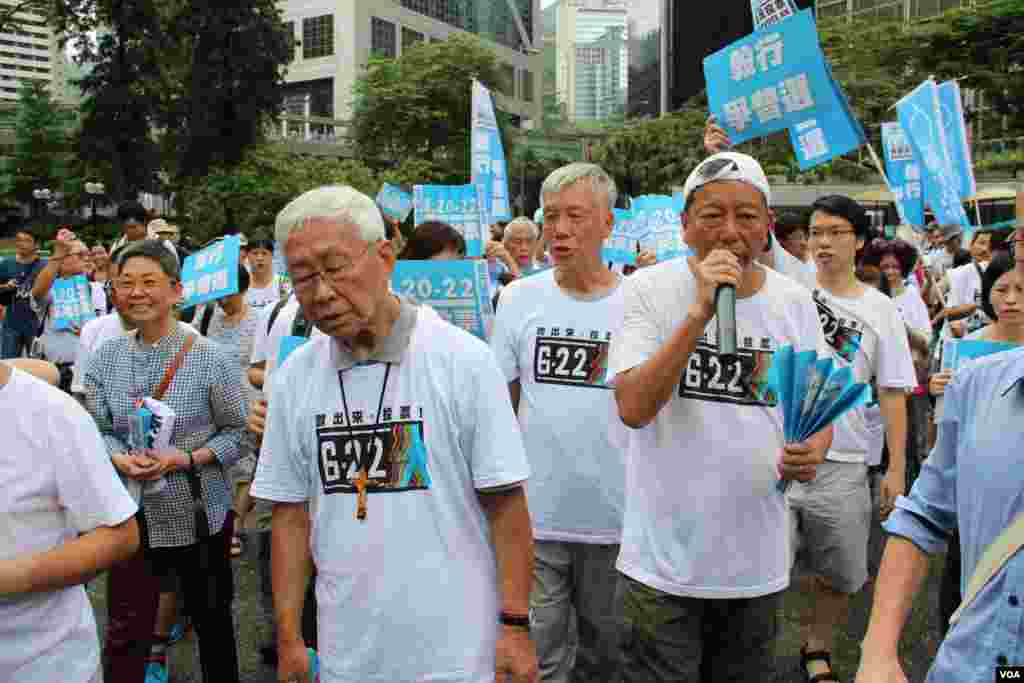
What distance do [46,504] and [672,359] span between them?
1496 mm

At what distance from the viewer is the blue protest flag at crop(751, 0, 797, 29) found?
5660 mm

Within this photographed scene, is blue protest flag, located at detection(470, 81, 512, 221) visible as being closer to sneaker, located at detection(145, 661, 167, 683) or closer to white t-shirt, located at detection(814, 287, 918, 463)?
white t-shirt, located at detection(814, 287, 918, 463)

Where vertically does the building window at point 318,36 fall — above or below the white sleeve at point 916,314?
above

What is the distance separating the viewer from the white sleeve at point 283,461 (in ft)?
8.25

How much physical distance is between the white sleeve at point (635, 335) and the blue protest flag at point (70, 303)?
20.1 feet

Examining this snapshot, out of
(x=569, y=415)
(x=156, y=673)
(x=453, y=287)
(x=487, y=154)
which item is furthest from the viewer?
(x=487, y=154)

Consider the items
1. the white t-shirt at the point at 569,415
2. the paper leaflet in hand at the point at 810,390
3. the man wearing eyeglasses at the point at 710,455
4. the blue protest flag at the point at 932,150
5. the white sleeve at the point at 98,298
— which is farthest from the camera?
the white sleeve at the point at 98,298

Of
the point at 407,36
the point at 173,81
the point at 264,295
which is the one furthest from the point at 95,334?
the point at 407,36

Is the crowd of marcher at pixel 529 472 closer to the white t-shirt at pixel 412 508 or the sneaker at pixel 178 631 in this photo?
the white t-shirt at pixel 412 508

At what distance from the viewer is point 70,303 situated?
7.94 meters

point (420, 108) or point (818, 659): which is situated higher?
point (420, 108)

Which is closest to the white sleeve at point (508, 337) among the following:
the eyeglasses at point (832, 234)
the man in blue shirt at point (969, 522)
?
the eyeglasses at point (832, 234)

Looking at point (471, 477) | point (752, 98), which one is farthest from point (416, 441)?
point (752, 98)

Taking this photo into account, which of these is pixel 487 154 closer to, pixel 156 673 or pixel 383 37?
pixel 156 673
